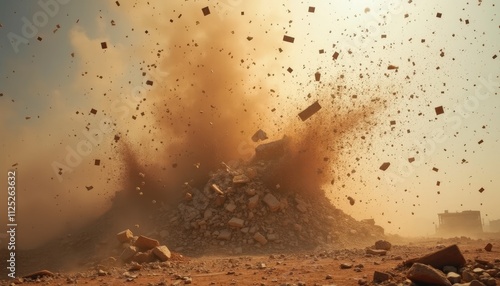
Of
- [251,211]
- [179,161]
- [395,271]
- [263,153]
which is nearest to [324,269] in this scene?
[395,271]

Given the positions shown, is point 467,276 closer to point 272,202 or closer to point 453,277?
point 453,277

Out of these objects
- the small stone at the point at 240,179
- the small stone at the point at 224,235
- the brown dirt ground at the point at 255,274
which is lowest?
the brown dirt ground at the point at 255,274

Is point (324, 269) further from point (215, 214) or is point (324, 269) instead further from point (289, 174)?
point (289, 174)

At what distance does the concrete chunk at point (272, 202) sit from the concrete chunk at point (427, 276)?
9.19 m

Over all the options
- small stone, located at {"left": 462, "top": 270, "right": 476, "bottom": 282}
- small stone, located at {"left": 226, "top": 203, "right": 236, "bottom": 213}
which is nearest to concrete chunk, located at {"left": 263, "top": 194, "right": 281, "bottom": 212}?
small stone, located at {"left": 226, "top": 203, "right": 236, "bottom": 213}

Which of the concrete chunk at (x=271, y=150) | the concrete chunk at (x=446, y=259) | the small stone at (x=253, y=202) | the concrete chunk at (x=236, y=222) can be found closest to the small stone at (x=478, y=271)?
the concrete chunk at (x=446, y=259)

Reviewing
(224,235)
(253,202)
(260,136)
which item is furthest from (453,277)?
→ (260,136)

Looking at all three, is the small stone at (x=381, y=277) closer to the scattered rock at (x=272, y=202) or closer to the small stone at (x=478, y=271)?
the small stone at (x=478, y=271)

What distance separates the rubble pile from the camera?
13273 mm

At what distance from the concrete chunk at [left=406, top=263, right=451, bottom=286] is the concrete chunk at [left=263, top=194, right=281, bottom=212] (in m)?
9.19

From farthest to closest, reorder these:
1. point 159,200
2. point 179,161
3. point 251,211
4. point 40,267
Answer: point 179,161 → point 159,200 → point 251,211 → point 40,267

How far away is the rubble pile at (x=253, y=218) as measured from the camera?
1327cm

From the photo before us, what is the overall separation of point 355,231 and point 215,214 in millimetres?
6104

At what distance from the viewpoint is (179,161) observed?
1834 centimetres
